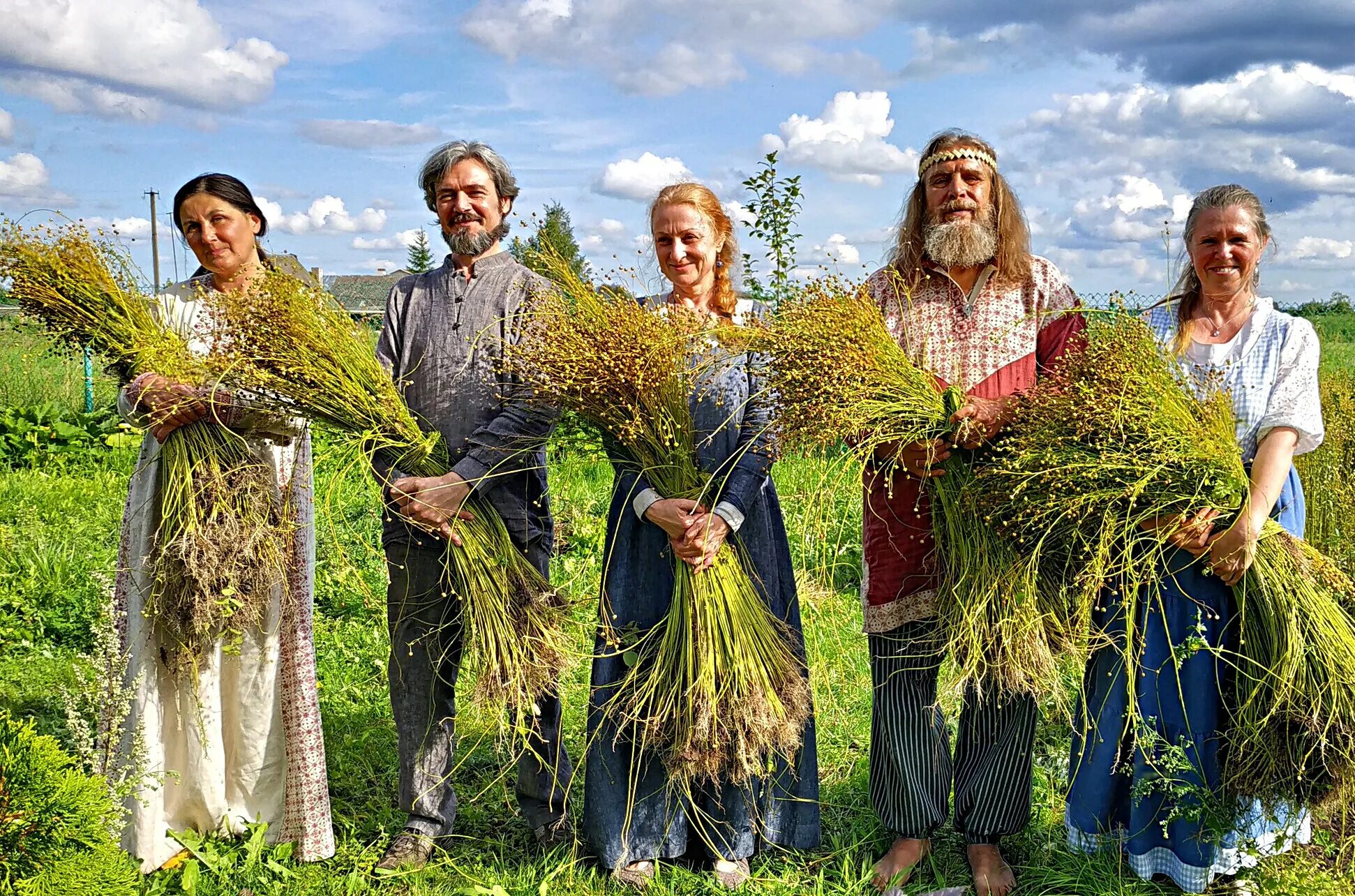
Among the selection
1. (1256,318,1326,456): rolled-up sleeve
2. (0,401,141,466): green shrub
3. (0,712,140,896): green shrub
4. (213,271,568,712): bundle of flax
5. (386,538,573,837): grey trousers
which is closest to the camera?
(0,712,140,896): green shrub

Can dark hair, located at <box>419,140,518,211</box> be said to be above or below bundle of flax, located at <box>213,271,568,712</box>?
above

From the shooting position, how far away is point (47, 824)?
2.10 metres

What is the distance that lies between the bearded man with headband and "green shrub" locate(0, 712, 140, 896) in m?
1.87

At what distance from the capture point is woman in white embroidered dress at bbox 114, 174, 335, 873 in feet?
9.36

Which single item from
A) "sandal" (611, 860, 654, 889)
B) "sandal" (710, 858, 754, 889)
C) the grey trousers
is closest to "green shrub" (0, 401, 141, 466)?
the grey trousers

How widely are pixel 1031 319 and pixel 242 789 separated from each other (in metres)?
2.66

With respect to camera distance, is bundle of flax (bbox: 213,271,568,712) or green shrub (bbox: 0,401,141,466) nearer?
bundle of flax (bbox: 213,271,568,712)

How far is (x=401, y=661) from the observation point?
9.71 feet

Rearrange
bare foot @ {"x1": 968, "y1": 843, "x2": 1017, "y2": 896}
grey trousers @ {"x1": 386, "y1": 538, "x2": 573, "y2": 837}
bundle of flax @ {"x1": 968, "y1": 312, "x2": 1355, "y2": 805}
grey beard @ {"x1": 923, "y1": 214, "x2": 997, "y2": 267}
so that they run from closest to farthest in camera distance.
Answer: bundle of flax @ {"x1": 968, "y1": 312, "x2": 1355, "y2": 805} → grey beard @ {"x1": 923, "y1": 214, "x2": 997, "y2": 267} → bare foot @ {"x1": 968, "y1": 843, "x2": 1017, "y2": 896} → grey trousers @ {"x1": 386, "y1": 538, "x2": 573, "y2": 837}

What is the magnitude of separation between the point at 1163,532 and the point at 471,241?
1.93m

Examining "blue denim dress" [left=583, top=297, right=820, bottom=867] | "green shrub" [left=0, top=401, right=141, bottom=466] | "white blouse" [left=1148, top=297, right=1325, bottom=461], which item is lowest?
"blue denim dress" [left=583, top=297, right=820, bottom=867]

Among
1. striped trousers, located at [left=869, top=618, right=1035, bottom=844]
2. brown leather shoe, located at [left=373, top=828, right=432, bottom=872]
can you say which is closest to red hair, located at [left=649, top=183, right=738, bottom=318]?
striped trousers, located at [left=869, top=618, right=1035, bottom=844]

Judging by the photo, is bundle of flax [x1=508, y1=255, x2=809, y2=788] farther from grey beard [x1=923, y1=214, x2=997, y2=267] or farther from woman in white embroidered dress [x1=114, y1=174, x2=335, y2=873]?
woman in white embroidered dress [x1=114, y1=174, x2=335, y2=873]

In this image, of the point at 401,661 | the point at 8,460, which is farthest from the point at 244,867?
the point at 8,460
